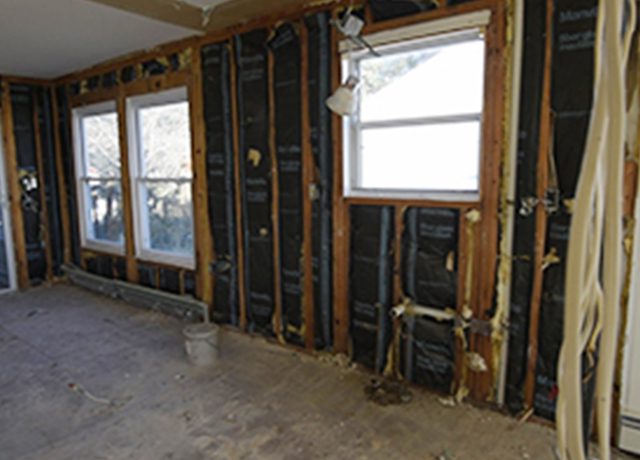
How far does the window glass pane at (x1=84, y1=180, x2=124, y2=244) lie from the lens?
4824 millimetres

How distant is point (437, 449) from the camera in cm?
215

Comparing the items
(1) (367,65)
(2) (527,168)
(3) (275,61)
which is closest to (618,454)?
(2) (527,168)

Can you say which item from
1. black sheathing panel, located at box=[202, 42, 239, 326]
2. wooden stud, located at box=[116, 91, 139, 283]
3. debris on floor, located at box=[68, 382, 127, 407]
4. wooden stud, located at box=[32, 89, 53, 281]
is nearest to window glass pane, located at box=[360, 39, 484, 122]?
black sheathing panel, located at box=[202, 42, 239, 326]

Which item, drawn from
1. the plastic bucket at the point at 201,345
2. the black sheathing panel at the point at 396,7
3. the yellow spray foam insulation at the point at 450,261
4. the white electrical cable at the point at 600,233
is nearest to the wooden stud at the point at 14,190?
the plastic bucket at the point at 201,345

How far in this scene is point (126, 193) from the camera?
4434mm

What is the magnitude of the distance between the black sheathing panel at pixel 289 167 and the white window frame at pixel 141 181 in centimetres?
109

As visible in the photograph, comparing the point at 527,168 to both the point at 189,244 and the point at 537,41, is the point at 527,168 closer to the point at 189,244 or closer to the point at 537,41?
the point at 537,41

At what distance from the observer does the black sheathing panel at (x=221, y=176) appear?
3510 millimetres

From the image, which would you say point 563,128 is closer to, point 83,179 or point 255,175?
point 255,175

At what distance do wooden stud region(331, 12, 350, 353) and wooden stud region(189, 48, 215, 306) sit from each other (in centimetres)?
131

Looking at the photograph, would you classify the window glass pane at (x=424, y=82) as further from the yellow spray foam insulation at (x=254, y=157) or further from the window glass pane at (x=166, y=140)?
the window glass pane at (x=166, y=140)

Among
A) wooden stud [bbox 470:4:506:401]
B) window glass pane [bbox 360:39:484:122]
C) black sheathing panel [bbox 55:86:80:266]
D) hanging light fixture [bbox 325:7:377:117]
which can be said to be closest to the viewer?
wooden stud [bbox 470:4:506:401]

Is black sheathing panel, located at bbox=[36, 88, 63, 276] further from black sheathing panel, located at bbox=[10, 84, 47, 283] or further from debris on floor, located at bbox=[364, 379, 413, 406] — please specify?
debris on floor, located at bbox=[364, 379, 413, 406]

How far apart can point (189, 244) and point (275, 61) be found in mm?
1897
